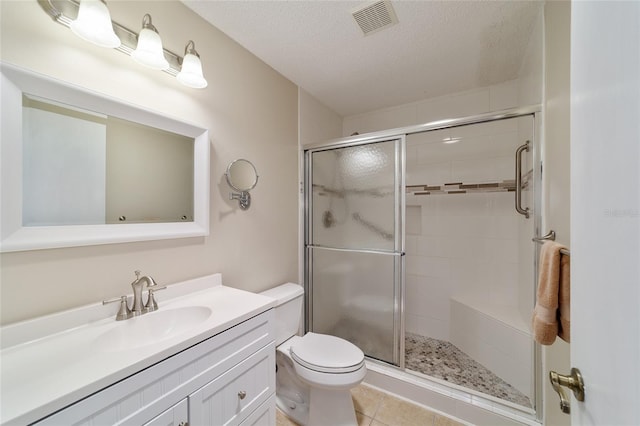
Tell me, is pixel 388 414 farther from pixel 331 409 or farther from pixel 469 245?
pixel 469 245

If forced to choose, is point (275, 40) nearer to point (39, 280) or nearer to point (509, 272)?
point (39, 280)

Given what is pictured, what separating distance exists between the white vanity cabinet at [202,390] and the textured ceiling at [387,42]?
163 cm

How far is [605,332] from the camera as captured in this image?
0.40 metres

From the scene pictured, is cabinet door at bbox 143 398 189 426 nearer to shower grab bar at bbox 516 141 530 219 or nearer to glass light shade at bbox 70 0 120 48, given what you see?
glass light shade at bbox 70 0 120 48

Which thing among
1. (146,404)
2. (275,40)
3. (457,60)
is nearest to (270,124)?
(275,40)

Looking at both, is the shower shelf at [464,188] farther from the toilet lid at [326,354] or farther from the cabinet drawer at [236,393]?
the cabinet drawer at [236,393]

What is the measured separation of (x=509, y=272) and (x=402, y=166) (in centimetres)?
136

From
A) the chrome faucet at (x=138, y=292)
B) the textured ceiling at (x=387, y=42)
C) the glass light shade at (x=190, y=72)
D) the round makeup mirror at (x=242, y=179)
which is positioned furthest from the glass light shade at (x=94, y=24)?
the chrome faucet at (x=138, y=292)

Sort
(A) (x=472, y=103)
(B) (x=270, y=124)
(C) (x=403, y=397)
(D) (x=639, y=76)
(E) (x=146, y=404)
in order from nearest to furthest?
(D) (x=639, y=76)
(E) (x=146, y=404)
(C) (x=403, y=397)
(B) (x=270, y=124)
(A) (x=472, y=103)

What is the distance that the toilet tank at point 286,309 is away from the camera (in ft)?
5.30

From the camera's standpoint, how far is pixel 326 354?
1.46 meters

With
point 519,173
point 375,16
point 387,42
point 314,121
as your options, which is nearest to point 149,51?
point 375,16

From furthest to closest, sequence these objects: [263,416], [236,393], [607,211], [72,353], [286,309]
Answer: [286,309]
[263,416]
[236,393]
[72,353]
[607,211]

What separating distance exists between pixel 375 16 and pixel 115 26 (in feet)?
4.16
